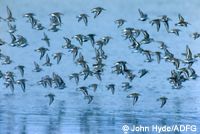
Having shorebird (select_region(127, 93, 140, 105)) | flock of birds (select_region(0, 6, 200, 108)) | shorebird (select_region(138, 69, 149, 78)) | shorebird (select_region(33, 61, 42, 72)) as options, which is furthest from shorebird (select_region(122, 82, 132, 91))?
shorebird (select_region(33, 61, 42, 72))

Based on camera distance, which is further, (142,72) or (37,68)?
(142,72)

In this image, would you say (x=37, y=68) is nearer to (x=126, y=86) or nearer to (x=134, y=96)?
(x=126, y=86)

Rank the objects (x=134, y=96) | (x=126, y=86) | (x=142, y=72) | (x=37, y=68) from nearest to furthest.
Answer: (x=134, y=96)
(x=126, y=86)
(x=37, y=68)
(x=142, y=72)

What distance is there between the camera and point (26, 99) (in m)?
16.0

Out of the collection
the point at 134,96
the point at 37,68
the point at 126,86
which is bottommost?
the point at 134,96

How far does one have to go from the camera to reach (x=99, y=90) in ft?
55.0

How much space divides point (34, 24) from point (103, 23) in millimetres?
6985

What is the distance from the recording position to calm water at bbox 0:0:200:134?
14453 millimetres

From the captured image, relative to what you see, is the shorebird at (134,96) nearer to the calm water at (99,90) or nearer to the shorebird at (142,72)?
the calm water at (99,90)

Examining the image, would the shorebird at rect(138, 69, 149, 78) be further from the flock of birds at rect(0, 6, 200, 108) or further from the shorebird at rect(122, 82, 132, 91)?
the shorebird at rect(122, 82, 132, 91)

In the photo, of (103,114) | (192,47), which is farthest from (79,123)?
(192,47)

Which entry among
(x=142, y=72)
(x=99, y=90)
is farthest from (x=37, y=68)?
(x=142, y=72)

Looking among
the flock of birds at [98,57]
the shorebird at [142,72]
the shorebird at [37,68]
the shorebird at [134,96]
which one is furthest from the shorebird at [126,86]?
the shorebird at [37,68]

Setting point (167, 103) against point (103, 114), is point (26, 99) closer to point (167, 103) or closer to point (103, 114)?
point (103, 114)
